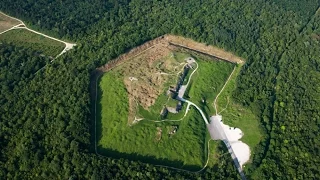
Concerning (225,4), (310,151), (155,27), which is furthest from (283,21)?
(310,151)

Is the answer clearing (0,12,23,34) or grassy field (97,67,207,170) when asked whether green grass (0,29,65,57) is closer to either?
clearing (0,12,23,34)

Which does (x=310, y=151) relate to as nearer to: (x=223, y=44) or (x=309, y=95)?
(x=309, y=95)

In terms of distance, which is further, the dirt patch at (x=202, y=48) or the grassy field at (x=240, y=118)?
the dirt patch at (x=202, y=48)

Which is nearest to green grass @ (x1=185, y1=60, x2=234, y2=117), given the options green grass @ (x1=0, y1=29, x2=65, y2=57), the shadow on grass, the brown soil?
the brown soil

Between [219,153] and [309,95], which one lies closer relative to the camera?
[219,153]

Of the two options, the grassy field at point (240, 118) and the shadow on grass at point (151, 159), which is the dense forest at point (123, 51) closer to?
the grassy field at point (240, 118)

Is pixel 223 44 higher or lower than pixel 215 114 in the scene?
higher

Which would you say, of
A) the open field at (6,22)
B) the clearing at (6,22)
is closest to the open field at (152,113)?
the clearing at (6,22)
